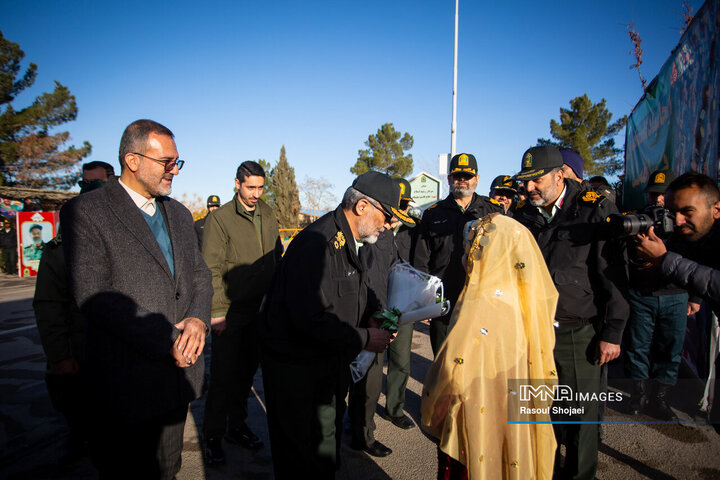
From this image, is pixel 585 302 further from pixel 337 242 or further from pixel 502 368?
pixel 337 242

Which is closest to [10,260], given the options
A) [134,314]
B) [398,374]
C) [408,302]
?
[398,374]

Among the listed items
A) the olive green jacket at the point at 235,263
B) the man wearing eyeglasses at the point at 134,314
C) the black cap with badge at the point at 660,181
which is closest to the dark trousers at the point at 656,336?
the black cap with badge at the point at 660,181

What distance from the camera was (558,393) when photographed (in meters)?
2.54

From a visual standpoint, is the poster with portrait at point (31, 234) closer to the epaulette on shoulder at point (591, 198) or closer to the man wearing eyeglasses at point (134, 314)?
the man wearing eyeglasses at point (134, 314)

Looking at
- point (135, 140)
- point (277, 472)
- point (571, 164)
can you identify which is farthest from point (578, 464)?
point (135, 140)

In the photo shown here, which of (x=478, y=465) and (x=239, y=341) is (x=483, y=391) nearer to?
(x=478, y=465)

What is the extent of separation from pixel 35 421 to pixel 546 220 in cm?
516

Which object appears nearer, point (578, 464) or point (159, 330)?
point (159, 330)

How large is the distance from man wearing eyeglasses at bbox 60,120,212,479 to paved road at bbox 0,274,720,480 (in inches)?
56.0

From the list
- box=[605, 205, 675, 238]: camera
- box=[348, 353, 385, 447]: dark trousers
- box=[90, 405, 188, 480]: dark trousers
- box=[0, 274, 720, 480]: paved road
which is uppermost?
box=[605, 205, 675, 238]: camera

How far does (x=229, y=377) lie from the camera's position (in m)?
3.27

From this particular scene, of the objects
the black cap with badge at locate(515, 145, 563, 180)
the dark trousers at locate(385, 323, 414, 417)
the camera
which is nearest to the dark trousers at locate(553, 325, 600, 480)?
the camera

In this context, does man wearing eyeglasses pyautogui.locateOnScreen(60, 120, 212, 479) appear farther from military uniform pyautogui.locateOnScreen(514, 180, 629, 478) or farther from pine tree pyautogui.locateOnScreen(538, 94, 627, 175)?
→ pine tree pyautogui.locateOnScreen(538, 94, 627, 175)

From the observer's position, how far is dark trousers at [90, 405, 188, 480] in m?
1.76
